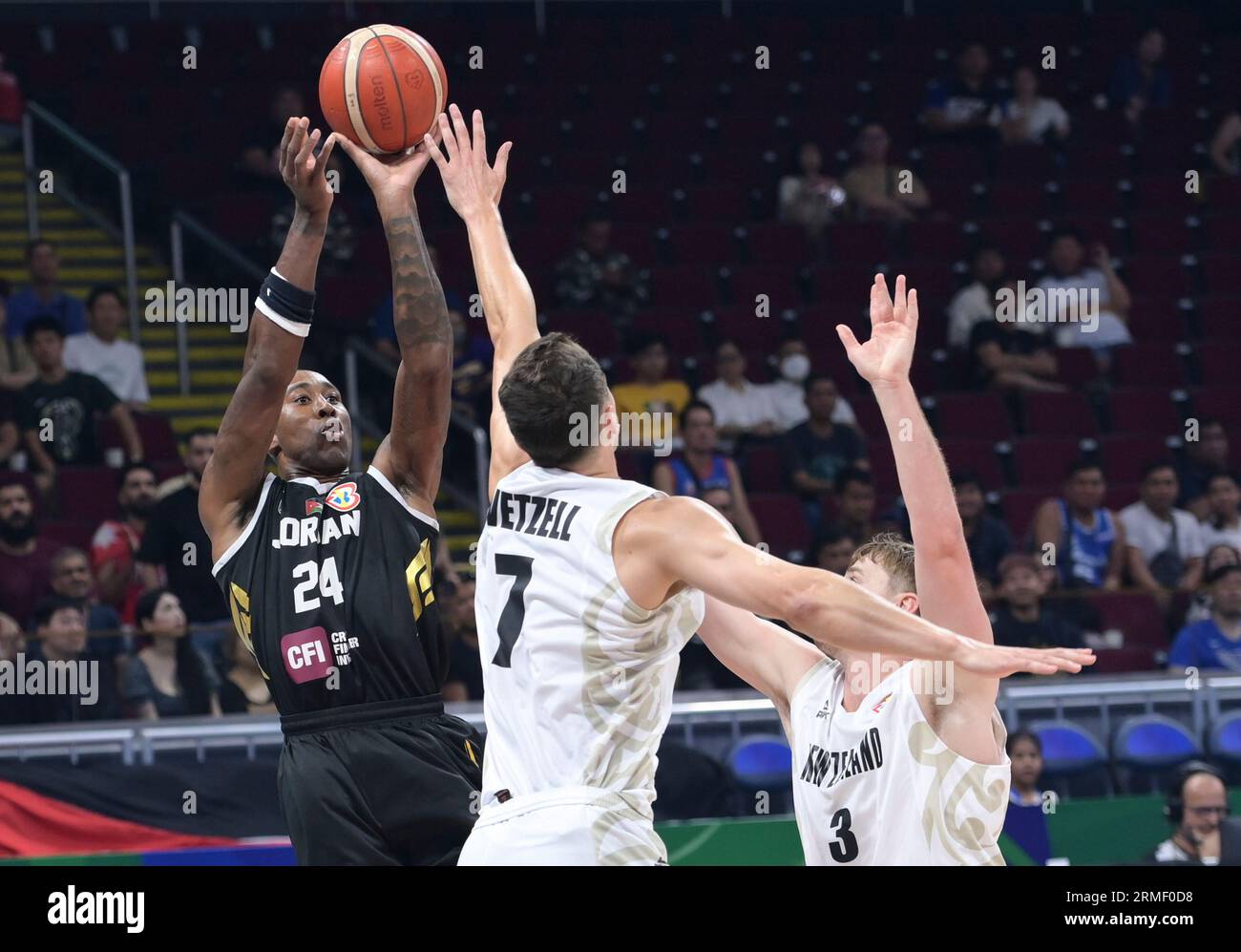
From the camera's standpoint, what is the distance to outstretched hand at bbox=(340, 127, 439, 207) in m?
4.48

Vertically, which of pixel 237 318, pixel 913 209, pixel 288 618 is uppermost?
pixel 913 209

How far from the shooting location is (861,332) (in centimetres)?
1179

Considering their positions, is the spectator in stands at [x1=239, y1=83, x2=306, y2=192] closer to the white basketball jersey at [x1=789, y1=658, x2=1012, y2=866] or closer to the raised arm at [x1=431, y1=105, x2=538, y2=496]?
the raised arm at [x1=431, y1=105, x2=538, y2=496]

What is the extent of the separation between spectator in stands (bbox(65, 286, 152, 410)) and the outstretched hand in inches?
228

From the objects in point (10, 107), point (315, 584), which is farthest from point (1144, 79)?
point (315, 584)

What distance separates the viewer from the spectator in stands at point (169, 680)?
7535 mm

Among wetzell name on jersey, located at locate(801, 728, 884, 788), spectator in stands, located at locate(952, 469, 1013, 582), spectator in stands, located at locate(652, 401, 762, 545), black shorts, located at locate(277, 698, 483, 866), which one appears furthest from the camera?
spectator in stands, located at locate(652, 401, 762, 545)

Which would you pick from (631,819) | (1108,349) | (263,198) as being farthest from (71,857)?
(1108,349)

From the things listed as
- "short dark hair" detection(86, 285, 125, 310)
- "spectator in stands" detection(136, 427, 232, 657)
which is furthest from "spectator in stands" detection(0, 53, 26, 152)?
"spectator in stands" detection(136, 427, 232, 657)

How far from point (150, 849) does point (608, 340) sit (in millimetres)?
5381

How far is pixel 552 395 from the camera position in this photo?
331 centimetres

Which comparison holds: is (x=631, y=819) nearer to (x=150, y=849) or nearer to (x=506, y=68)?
(x=150, y=849)

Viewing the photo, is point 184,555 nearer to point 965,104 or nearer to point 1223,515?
point 1223,515

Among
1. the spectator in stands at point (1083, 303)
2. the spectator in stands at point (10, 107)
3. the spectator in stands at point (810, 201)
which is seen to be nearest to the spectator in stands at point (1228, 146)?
the spectator in stands at point (1083, 303)
